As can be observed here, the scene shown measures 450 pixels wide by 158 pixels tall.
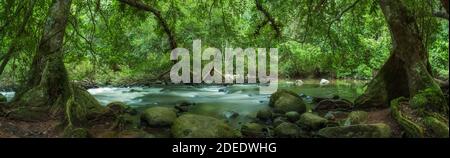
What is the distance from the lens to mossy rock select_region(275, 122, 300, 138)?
357 inches

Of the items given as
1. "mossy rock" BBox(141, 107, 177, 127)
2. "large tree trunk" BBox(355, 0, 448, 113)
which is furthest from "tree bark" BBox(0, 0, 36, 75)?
"large tree trunk" BBox(355, 0, 448, 113)

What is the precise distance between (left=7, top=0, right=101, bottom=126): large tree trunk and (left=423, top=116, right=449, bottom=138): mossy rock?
6.31 metres

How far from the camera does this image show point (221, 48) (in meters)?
21.8

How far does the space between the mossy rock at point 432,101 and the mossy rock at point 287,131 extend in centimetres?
229

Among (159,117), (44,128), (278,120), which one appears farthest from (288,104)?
(44,128)

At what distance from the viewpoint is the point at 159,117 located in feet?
33.2

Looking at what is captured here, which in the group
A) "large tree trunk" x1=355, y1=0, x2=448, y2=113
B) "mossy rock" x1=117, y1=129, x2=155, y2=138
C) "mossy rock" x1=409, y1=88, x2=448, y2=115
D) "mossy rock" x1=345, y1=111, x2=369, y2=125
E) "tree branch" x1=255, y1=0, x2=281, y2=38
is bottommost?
"mossy rock" x1=117, y1=129, x2=155, y2=138

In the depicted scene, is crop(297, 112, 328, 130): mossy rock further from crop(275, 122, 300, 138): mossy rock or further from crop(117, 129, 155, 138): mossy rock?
crop(117, 129, 155, 138): mossy rock

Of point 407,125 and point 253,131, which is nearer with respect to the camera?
point 407,125

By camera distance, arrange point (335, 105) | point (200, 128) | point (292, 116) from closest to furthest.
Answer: point (200, 128)
point (292, 116)
point (335, 105)

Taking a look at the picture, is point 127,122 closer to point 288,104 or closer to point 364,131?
point 288,104

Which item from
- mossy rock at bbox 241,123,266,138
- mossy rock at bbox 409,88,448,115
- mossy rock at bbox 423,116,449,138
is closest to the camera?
mossy rock at bbox 423,116,449,138

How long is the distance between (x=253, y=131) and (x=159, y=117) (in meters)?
2.16
